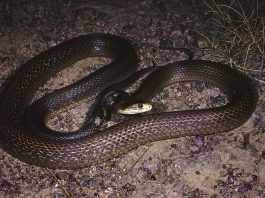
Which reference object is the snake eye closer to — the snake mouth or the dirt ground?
the snake mouth

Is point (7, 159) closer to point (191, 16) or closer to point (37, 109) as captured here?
point (37, 109)

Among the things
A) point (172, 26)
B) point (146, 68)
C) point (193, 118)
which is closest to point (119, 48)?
point (146, 68)

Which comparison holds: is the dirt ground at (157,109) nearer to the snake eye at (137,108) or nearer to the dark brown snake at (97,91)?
the dark brown snake at (97,91)

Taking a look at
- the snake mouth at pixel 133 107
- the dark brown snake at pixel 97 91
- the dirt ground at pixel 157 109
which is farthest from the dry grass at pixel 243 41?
the snake mouth at pixel 133 107

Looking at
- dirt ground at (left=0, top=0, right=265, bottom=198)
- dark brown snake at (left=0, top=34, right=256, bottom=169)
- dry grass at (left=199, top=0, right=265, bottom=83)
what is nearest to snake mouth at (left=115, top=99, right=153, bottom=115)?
dark brown snake at (left=0, top=34, right=256, bottom=169)

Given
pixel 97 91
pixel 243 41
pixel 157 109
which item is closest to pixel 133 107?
pixel 157 109

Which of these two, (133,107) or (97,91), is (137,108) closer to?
(133,107)
